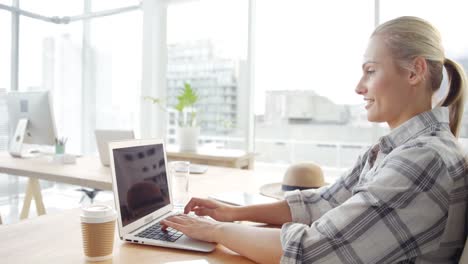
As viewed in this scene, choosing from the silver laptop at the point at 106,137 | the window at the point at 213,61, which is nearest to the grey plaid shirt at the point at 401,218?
the silver laptop at the point at 106,137

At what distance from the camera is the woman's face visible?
913 mm

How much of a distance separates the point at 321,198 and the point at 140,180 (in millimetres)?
552

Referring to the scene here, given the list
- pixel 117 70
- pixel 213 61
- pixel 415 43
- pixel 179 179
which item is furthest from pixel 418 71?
pixel 117 70

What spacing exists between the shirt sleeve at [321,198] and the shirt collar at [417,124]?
21 centimetres

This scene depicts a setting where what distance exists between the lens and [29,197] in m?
2.78

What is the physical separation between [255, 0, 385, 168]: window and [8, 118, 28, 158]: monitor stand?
78.8 inches

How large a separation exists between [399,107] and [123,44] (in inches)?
165

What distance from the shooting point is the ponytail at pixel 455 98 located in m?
1.01

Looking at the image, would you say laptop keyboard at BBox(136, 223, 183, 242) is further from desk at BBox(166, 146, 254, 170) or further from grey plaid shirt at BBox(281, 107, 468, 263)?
desk at BBox(166, 146, 254, 170)

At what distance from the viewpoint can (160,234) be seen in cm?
101

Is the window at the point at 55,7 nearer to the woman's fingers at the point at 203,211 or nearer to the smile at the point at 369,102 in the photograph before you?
the woman's fingers at the point at 203,211

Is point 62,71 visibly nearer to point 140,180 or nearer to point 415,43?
point 140,180

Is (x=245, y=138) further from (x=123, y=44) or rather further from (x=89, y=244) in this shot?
(x=89, y=244)

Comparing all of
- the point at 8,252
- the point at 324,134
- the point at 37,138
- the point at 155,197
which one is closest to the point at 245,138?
the point at 324,134
